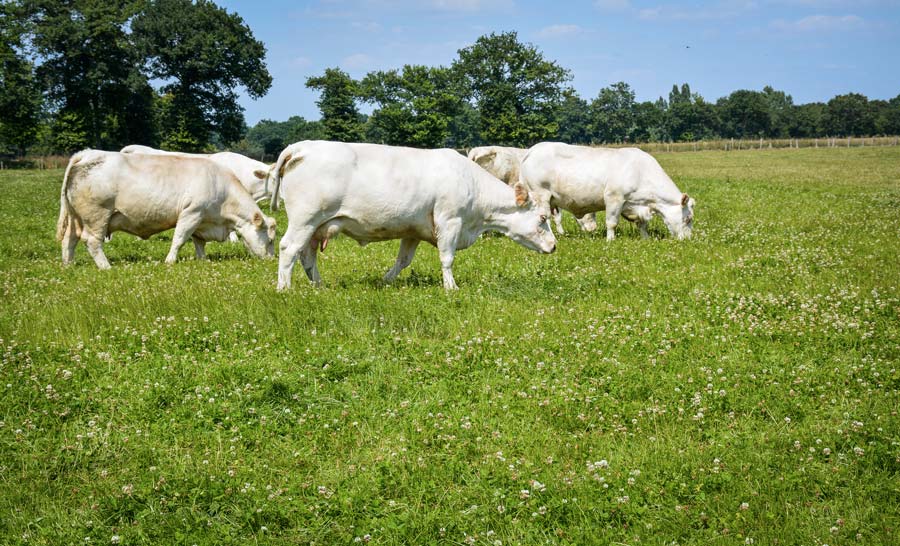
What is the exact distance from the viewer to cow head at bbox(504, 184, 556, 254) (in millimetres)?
12438

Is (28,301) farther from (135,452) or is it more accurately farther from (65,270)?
(135,452)

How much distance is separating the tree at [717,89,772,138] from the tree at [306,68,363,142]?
125 meters

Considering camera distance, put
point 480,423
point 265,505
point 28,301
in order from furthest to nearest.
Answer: point 28,301 → point 480,423 → point 265,505

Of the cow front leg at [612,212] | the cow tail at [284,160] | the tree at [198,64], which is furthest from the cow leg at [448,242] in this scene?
the tree at [198,64]

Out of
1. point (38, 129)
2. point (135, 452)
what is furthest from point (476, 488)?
point (38, 129)

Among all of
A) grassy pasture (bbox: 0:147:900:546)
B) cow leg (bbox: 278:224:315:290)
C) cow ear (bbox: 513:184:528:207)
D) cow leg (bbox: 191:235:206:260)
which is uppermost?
cow ear (bbox: 513:184:528:207)

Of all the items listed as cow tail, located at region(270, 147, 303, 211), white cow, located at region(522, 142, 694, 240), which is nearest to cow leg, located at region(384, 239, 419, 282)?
Result: cow tail, located at region(270, 147, 303, 211)

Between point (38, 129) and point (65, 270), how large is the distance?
8034 cm

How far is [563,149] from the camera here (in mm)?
18781

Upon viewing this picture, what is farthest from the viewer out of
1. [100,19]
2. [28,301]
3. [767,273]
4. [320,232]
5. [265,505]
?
[100,19]

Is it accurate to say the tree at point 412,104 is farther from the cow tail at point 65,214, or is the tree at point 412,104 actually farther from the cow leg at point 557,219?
the cow tail at point 65,214

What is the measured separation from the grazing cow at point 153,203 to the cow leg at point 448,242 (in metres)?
6.10

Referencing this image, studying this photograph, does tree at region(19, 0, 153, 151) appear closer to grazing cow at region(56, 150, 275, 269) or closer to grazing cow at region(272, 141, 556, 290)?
grazing cow at region(56, 150, 275, 269)

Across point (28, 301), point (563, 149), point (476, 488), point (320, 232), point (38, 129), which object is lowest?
point (476, 488)
